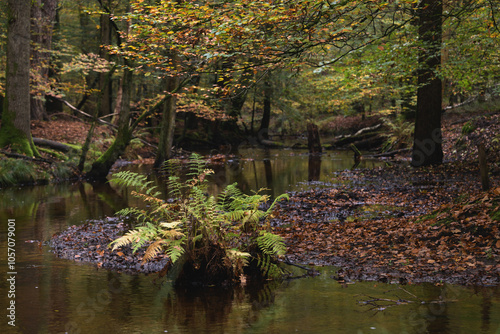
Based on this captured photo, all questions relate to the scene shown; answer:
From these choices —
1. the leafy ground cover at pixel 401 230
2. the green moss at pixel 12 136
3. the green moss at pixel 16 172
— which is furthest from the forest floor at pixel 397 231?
the green moss at pixel 12 136

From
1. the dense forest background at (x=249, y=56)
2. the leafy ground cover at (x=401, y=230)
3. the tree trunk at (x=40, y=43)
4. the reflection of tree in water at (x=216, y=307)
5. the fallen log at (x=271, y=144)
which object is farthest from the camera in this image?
the fallen log at (x=271, y=144)

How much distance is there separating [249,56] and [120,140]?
846 centimetres

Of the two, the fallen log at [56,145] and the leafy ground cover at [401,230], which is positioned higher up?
the fallen log at [56,145]

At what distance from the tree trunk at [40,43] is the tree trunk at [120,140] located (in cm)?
451

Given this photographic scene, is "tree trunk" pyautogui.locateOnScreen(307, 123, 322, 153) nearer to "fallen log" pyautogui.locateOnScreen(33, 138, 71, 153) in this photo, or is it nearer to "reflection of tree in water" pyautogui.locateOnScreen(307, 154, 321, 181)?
"reflection of tree in water" pyautogui.locateOnScreen(307, 154, 321, 181)

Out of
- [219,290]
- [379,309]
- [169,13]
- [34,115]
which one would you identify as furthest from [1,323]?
[34,115]

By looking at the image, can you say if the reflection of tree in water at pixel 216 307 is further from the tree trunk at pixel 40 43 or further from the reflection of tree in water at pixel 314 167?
the tree trunk at pixel 40 43

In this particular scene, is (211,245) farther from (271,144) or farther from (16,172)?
(271,144)

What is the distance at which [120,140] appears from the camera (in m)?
18.3

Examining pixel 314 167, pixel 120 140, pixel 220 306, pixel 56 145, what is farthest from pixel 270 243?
pixel 56 145

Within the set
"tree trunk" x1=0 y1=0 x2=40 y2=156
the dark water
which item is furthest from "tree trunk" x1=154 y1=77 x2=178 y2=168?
the dark water

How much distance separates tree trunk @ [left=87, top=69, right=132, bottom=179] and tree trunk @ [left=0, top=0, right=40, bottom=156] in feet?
8.67

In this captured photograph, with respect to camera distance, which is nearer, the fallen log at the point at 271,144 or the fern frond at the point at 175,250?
the fern frond at the point at 175,250

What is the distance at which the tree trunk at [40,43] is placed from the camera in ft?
68.1
